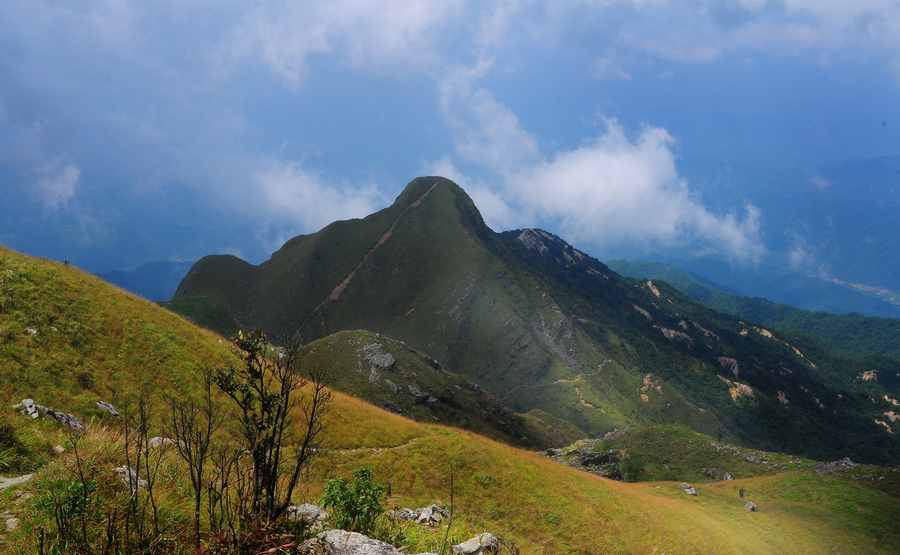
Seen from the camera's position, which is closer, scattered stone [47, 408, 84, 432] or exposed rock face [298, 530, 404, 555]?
exposed rock face [298, 530, 404, 555]

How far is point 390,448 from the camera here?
106 feet

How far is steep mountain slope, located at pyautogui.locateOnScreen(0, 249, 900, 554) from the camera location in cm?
2419

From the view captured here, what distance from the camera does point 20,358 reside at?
2305cm

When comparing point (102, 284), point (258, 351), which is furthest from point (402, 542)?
point (102, 284)

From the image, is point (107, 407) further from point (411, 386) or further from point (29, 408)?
point (411, 386)

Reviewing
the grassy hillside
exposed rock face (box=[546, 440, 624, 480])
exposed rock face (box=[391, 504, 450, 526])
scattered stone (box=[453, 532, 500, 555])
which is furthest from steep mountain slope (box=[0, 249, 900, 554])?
the grassy hillside

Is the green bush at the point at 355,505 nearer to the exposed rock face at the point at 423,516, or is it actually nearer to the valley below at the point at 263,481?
the valley below at the point at 263,481

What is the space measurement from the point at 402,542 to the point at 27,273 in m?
31.6

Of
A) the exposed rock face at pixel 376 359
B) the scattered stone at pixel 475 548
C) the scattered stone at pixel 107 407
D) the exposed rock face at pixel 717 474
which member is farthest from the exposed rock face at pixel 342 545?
the exposed rock face at pixel 376 359

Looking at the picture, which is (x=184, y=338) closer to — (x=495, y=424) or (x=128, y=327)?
(x=128, y=327)

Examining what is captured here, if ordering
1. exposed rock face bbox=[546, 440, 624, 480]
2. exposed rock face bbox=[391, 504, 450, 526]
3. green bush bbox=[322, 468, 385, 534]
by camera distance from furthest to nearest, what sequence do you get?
exposed rock face bbox=[546, 440, 624, 480]
exposed rock face bbox=[391, 504, 450, 526]
green bush bbox=[322, 468, 385, 534]

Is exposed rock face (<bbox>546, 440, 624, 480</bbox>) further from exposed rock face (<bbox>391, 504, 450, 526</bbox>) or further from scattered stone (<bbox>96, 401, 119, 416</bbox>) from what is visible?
scattered stone (<bbox>96, 401, 119, 416</bbox>)

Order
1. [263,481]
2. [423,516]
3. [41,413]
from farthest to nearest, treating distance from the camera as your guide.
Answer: [423,516], [41,413], [263,481]

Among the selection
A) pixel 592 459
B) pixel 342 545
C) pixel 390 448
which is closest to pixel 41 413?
pixel 342 545
